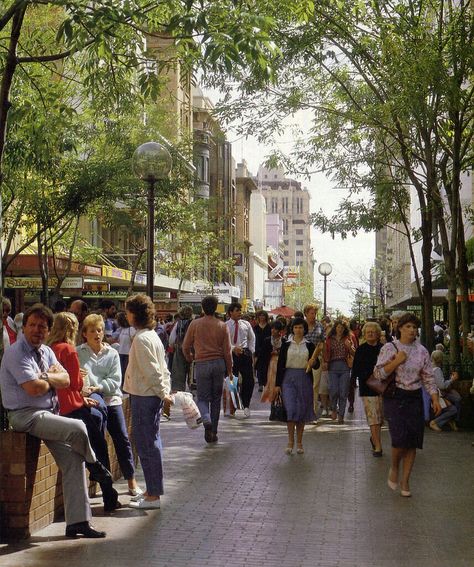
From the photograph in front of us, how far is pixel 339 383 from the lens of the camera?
57.0 feet

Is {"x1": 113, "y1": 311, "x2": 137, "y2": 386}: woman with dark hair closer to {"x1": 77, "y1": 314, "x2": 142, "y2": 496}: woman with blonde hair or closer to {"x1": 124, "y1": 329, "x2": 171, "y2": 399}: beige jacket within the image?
{"x1": 77, "y1": 314, "x2": 142, "y2": 496}: woman with blonde hair

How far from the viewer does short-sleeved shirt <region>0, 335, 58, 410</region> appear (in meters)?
7.57

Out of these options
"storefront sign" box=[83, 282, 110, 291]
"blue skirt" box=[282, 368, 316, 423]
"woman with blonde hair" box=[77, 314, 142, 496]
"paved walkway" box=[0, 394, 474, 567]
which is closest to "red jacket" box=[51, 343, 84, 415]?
"woman with blonde hair" box=[77, 314, 142, 496]

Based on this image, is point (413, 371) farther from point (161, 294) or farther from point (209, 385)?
point (161, 294)

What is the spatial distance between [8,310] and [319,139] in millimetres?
10129

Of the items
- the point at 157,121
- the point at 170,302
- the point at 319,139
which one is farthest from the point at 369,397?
the point at 170,302

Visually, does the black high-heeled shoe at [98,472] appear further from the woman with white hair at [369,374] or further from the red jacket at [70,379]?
the woman with white hair at [369,374]

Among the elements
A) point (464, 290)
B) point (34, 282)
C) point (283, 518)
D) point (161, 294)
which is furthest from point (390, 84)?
point (161, 294)

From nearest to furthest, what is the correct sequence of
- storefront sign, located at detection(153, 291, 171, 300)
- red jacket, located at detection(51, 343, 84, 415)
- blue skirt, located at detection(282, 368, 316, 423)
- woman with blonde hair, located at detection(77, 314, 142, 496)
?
red jacket, located at detection(51, 343, 84, 415)
woman with blonde hair, located at detection(77, 314, 142, 496)
blue skirt, located at detection(282, 368, 316, 423)
storefront sign, located at detection(153, 291, 171, 300)

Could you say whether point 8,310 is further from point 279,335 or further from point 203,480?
point 279,335

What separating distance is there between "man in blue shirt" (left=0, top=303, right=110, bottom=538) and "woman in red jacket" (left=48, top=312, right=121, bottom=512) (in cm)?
34

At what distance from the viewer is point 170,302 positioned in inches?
2202

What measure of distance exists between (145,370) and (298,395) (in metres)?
4.35

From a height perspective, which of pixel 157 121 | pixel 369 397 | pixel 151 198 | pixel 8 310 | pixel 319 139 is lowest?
pixel 369 397
